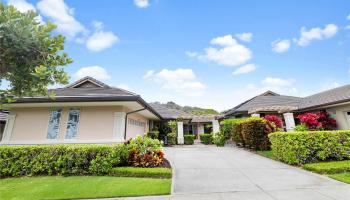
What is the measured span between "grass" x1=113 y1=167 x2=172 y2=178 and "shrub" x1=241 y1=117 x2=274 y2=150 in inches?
294

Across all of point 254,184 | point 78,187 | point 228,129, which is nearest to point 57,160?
point 78,187

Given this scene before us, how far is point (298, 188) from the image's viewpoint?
5145mm

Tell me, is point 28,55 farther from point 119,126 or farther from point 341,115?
point 341,115

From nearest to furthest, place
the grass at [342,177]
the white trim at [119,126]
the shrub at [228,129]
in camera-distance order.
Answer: the grass at [342,177]
the white trim at [119,126]
the shrub at [228,129]

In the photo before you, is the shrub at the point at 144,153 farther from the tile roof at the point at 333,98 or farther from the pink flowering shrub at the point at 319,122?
the tile roof at the point at 333,98

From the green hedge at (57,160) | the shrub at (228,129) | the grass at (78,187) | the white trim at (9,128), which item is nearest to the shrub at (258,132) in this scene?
the shrub at (228,129)

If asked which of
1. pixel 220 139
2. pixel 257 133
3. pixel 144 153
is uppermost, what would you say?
pixel 257 133

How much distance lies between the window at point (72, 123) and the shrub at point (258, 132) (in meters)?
10.6

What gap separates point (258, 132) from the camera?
11.7 metres

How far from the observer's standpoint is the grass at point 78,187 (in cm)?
502

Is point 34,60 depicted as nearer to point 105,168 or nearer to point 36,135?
point 105,168

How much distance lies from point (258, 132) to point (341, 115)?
18.5ft

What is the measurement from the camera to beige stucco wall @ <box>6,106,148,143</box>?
31.2 feet

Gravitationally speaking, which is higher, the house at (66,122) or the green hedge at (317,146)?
Result: the house at (66,122)
